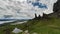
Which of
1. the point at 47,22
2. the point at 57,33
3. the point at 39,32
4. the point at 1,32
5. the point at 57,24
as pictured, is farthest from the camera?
the point at 47,22

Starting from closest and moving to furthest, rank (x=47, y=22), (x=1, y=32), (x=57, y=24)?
(x=1, y=32) < (x=57, y=24) < (x=47, y=22)

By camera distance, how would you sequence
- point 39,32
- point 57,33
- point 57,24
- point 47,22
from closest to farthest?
point 57,33 → point 39,32 → point 57,24 → point 47,22

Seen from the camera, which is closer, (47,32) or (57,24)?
(47,32)

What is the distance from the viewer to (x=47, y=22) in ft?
639

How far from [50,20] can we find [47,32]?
5663 cm

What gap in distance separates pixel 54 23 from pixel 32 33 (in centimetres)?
4737

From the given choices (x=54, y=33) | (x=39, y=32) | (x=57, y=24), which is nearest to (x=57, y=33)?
(x=54, y=33)

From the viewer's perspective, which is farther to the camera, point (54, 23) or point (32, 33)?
point (54, 23)

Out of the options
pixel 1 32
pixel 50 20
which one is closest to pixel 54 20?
pixel 50 20

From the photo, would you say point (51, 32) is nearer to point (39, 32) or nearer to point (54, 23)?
point (39, 32)

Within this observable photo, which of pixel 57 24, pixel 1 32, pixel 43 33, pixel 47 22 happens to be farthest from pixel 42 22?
Answer: pixel 43 33

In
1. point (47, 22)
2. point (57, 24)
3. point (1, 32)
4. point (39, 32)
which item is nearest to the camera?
point (39, 32)

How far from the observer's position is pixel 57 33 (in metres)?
135

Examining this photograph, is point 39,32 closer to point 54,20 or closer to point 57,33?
point 57,33
